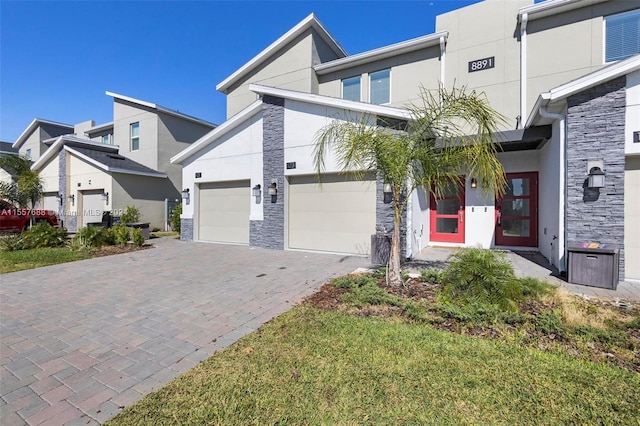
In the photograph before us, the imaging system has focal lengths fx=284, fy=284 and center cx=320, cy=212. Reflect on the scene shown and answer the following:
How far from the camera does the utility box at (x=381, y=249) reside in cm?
760

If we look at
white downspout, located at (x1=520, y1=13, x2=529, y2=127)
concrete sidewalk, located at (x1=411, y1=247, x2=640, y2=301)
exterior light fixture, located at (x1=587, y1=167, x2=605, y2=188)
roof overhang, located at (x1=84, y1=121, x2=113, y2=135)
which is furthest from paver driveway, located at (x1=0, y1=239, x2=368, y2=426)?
roof overhang, located at (x1=84, y1=121, x2=113, y2=135)

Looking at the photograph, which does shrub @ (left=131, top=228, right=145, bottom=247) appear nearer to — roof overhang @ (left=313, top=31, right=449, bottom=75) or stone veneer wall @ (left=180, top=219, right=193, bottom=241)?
stone veneer wall @ (left=180, top=219, right=193, bottom=241)

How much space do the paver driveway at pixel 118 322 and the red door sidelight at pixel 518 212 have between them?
560 cm

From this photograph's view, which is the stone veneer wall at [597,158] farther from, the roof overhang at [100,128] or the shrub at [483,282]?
the roof overhang at [100,128]

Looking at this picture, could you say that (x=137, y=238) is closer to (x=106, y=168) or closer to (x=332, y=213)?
(x=106, y=168)

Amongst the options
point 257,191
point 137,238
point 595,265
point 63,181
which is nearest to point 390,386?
point 595,265

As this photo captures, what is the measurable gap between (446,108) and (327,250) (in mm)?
5931

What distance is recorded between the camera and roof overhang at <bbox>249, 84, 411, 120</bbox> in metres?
7.22

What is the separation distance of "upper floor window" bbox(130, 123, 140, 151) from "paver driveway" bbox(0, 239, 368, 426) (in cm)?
1285

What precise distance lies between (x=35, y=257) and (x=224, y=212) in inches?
235

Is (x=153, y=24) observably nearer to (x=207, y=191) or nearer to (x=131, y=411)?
(x=207, y=191)

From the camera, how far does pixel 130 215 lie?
1466 cm

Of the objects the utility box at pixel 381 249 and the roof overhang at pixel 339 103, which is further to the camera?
the utility box at pixel 381 249

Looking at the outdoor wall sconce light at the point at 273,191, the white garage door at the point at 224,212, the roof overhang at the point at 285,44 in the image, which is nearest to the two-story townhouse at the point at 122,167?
the roof overhang at the point at 285,44
